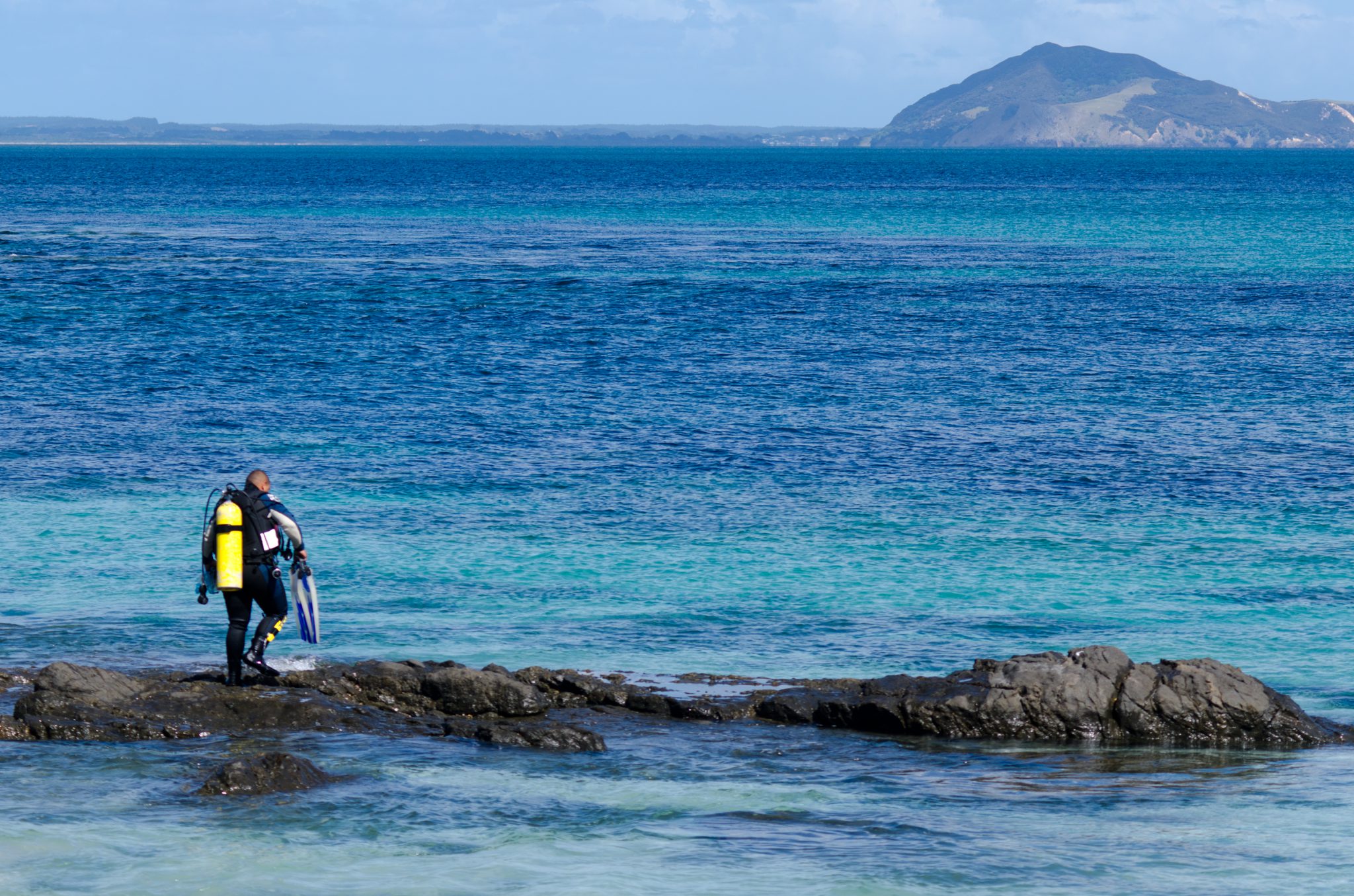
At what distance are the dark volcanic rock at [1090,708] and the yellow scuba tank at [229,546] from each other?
4953 millimetres

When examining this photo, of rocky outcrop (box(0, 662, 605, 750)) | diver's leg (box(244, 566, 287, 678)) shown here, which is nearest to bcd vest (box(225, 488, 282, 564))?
diver's leg (box(244, 566, 287, 678))

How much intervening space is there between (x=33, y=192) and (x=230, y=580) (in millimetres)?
116693

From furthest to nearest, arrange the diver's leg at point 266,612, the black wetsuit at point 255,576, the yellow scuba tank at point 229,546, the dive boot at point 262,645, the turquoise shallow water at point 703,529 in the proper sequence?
the dive boot at point 262,645, the diver's leg at point 266,612, the black wetsuit at point 255,576, the yellow scuba tank at point 229,546, the turquoise shallow water at point 703,529

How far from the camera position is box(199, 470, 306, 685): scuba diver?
1323cm

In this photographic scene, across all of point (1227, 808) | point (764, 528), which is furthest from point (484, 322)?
point (1227, 808)

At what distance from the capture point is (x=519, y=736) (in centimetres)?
1248

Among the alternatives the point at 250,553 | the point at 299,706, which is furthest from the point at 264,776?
the point at 250,553

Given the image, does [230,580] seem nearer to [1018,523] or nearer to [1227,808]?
[1227,808]

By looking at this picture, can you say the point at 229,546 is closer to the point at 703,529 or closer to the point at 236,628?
the point at 236,628

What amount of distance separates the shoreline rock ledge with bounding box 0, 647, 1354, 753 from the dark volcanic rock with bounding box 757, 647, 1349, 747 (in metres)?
0.01

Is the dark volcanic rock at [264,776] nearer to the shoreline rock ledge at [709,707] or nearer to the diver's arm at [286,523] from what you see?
the shoreline rock ledge at [709,707]

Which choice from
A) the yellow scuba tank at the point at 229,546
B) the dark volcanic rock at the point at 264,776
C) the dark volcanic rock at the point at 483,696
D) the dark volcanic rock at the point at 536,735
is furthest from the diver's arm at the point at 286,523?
the dark volcanic rock at the point at 264,776

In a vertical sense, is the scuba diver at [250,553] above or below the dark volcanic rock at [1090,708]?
above

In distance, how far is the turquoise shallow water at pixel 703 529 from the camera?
10.5 metres
